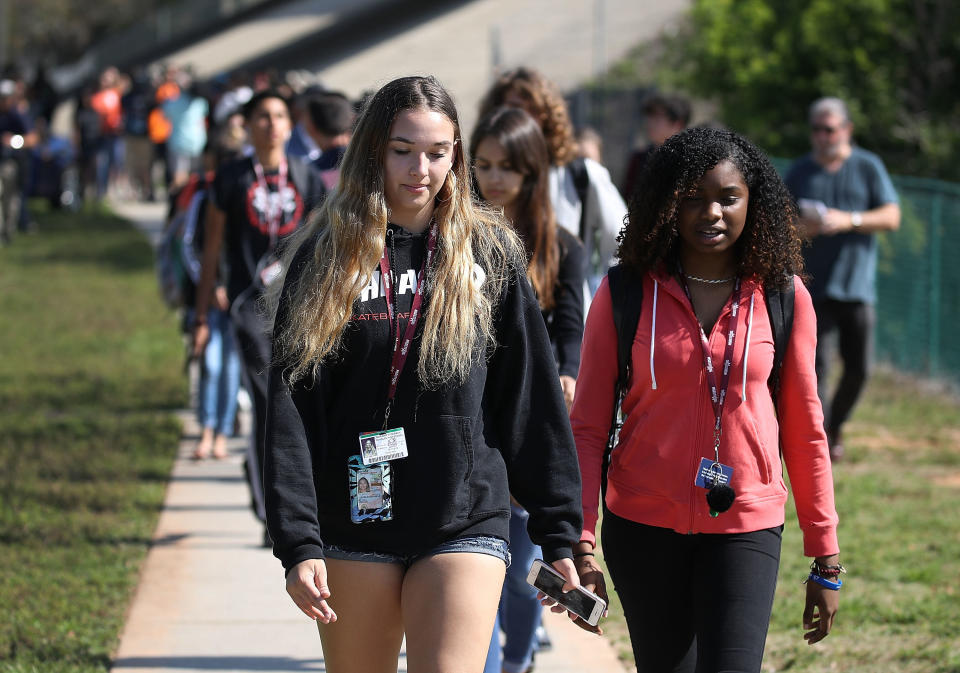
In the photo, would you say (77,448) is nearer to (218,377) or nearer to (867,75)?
(218,377)

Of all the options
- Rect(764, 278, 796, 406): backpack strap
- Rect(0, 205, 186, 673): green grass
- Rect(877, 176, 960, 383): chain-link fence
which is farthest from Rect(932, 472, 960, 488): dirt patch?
Rect(764, 278, 796, 406): backpack strap

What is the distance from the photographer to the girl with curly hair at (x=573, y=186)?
5.25 m

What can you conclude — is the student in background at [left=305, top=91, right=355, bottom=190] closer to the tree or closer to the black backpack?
the black backpack

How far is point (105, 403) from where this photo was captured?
10805 mm

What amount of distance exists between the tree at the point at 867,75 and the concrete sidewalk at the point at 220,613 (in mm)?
9388

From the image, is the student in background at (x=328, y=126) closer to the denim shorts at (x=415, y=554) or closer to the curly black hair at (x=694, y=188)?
the curly black hair at (x=694, y=188)

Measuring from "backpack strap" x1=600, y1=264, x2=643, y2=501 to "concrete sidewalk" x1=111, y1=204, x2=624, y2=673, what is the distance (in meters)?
1.90

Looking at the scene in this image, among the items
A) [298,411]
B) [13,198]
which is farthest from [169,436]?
[13,198]

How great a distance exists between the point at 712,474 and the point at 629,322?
0.44 m

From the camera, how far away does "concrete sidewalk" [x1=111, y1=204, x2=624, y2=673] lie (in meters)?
5.37

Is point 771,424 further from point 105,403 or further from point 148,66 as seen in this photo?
point 148,66

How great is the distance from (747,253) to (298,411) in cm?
123

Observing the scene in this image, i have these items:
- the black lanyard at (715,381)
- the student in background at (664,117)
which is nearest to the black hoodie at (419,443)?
the black lanyard at (715,381)

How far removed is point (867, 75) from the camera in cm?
1523
